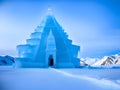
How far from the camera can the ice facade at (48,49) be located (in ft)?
39.0

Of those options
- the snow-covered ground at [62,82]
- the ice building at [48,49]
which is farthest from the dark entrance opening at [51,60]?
the snow-covered ground at [62,82]

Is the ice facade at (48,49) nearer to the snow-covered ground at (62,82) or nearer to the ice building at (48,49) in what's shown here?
the ice building at (48,49)

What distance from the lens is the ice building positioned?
39.0 ft

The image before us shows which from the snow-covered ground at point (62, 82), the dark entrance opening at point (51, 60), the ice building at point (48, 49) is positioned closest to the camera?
the snow-covered ground at point (62, 82)

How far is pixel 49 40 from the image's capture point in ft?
39.6

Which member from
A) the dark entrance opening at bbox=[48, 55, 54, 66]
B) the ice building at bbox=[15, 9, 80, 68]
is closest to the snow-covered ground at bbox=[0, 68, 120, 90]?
the ice building at bbox=[15, 9, 80, 68]

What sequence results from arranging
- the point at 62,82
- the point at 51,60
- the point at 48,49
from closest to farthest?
1. the point at 62,82
2. the point at 48,49
3. the point at 51,60

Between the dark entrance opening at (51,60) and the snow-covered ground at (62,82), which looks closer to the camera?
the snow-covered ground at (62,82)

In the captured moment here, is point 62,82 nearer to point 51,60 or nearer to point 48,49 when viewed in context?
point 48,49

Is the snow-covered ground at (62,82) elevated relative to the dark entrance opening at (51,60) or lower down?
elevated

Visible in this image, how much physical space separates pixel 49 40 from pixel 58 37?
1.85 feet

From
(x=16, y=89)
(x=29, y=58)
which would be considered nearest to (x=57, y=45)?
(x=29, y=58)

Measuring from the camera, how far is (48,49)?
12000 millimetres

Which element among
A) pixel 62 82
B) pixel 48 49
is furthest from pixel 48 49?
pixel 62 82
